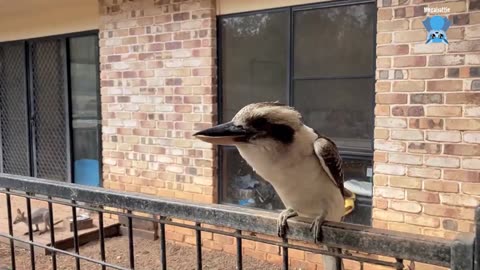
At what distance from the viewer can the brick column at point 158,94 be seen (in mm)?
4098

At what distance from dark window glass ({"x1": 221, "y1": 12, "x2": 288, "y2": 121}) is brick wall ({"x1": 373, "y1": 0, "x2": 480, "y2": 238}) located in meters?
0.92

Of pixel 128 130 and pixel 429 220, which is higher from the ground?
pixel 128 130

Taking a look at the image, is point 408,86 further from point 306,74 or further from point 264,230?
point 264,230

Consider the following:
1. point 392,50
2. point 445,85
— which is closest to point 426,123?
point 445,85

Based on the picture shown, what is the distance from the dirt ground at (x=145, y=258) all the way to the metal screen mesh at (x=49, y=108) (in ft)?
5.29

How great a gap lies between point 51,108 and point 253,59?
10.5ft

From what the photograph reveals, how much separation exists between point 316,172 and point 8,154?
240 inches

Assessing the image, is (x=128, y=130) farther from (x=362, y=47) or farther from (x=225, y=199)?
(x=362, y=47)

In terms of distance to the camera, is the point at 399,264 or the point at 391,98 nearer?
the point at 399,264

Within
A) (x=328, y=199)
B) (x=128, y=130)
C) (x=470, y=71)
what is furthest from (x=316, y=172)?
(x=128, y=130)

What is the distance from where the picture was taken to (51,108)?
5949 mm

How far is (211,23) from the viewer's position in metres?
4.02

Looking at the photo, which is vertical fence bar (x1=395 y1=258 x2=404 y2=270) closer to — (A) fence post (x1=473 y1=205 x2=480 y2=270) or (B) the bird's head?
(A) fence post (x1=473 y1=205 x2=480 y2=270)

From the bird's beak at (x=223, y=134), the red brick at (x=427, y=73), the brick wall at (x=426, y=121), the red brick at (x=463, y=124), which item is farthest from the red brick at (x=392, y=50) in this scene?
the bird's beak at (x=223, y=134)
